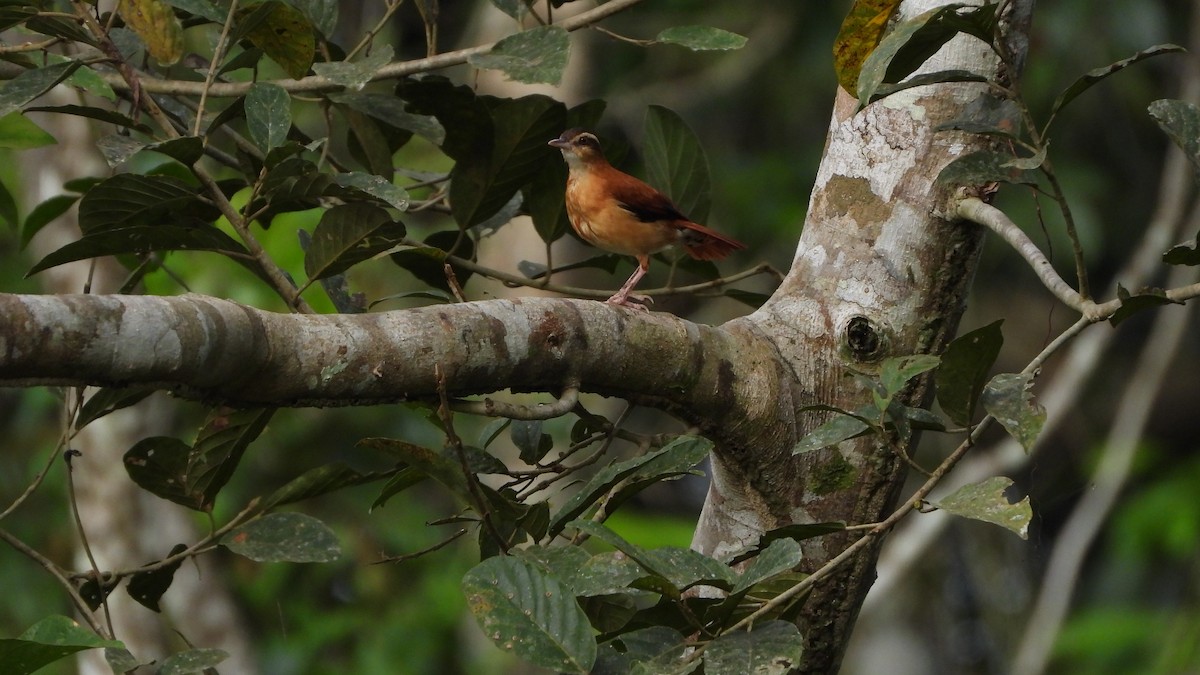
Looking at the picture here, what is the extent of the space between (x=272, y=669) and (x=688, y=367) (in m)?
6.06

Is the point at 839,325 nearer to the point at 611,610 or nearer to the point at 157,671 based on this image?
the point at 611,610

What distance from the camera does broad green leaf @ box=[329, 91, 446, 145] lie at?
2.57 m

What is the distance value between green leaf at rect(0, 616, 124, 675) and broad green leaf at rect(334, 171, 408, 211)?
0.86 meters

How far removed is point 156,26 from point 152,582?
3.47 feet

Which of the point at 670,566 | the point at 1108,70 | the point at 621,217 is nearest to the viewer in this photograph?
the point at 670,566

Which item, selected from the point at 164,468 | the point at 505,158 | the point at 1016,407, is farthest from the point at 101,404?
the point at 1016,407

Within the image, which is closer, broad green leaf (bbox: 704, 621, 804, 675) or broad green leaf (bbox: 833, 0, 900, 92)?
broad green leaf (bbox: 704, 621, 804, 675)

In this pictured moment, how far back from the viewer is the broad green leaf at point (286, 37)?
2463 millimetres

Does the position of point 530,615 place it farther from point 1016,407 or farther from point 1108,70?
point 1108,70

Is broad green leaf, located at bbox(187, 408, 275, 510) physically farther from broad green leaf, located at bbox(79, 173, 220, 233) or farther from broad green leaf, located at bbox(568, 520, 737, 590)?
broad green leaf, located at bbox(568, 520, 737, 590)

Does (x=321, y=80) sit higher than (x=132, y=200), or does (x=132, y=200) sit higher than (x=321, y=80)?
(x=321, y=80)

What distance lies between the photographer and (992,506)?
180 centimetres

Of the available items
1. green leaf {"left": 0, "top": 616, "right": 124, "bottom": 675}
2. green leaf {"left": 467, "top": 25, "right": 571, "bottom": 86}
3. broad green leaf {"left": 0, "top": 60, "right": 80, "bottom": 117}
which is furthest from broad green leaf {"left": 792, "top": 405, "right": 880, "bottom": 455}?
broad green leaf {"left": 0, "top": 60, "right": 80, "bottom": 117}

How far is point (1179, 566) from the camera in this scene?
9.61 meters
